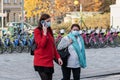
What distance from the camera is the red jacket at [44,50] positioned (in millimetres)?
7199

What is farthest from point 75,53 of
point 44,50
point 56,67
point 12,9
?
point 12,9

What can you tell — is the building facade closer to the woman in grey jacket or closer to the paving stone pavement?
the paving stone pavement

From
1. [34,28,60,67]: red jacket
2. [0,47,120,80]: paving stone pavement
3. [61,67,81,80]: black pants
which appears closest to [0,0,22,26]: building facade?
[0,47,120,80]: paving stone pavement

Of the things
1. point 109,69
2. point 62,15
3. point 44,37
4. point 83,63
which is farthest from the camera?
point 62,15

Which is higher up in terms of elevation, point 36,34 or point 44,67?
point 36,34

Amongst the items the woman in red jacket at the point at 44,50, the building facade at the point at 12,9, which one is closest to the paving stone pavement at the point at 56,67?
the woman in red jacket at the point at 44,50

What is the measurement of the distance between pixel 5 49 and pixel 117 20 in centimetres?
1819

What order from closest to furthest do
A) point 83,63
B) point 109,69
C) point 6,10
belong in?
point 83,63 < point 109,69 < point 6,10

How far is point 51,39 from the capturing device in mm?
7277

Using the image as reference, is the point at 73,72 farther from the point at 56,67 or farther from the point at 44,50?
the point at 56,67

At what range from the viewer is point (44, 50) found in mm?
7258

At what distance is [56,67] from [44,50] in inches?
315

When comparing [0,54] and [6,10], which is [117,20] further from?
[6,10]

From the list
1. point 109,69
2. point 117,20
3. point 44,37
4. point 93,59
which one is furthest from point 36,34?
point 117,20
